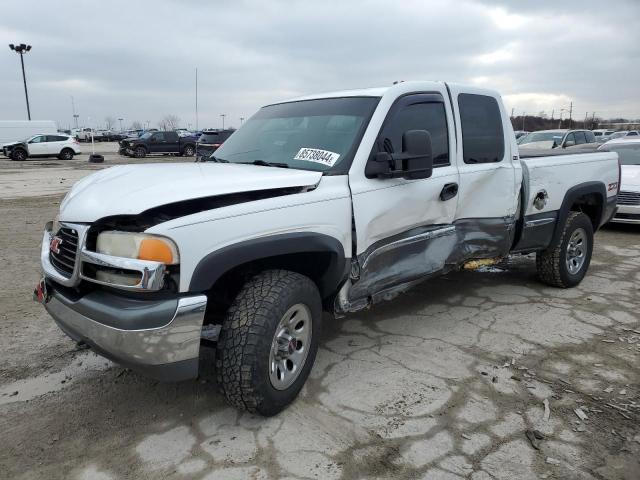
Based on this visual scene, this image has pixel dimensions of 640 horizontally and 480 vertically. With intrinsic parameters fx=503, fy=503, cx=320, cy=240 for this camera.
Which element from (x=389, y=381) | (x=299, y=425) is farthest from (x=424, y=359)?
(x=299, y=425)

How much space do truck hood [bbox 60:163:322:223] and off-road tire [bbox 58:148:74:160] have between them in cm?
3027

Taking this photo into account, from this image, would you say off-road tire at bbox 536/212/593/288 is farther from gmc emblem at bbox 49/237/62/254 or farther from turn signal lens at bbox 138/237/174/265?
gmc emblem at bbox 49/237/62/254

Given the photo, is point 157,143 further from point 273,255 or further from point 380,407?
point 380,407

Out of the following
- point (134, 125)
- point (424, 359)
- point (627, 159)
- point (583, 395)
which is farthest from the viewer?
point (134, 125)

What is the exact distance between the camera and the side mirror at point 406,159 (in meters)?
3.24

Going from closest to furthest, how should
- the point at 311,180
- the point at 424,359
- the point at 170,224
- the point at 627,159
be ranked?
the point at 170,224
the point at 311,180
the point at 424,359
the point at 627,159

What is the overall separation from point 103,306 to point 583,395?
295 centimetres

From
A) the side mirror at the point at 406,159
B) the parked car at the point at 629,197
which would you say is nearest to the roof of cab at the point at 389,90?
the side mirror at the point at 406,159

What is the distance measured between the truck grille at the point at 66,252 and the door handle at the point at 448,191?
8.36ft

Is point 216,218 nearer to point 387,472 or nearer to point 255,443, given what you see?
point 255,443

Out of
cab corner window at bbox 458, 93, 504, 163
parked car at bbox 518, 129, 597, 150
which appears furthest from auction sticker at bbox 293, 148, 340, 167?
parked car at bbox 518, 129, 597, 150

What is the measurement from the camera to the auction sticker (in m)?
3.27

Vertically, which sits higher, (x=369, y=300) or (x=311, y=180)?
(x=311, y=180)

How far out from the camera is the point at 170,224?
2.42 m
